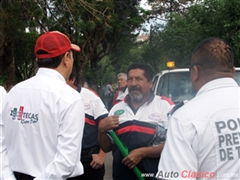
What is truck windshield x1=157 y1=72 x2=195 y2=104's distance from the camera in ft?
19.5

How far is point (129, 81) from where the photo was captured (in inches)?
144

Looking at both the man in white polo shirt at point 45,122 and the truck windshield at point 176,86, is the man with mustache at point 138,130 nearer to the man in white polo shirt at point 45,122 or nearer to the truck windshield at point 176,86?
the man in white polo shirt at point 45,122

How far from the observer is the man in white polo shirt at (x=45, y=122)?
2197mm

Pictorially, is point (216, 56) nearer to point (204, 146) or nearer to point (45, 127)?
point (204, 146)

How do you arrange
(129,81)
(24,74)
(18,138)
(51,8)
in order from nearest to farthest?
(18,138)
(129,81)
(51,8)
(24,74)

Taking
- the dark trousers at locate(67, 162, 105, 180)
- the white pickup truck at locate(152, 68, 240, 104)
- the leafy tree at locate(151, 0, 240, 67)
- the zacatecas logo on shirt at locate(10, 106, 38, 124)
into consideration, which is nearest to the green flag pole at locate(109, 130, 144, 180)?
the dark trousers at locate(67, 162, 105, 180)

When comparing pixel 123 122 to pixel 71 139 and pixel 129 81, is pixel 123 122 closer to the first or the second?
pixel 129 81

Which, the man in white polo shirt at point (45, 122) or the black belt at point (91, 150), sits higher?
the man in white polo shirt at point (45, 122)

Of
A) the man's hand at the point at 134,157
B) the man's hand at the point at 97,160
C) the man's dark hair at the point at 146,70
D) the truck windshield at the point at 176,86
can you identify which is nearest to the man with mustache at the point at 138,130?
the man's hand at the point at 134,157

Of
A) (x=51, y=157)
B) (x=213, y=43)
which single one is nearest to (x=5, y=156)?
(x=51, y=157)

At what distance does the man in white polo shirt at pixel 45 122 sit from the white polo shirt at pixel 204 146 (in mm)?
635

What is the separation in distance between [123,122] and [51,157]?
1.15 meters

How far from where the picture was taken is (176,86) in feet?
20.0

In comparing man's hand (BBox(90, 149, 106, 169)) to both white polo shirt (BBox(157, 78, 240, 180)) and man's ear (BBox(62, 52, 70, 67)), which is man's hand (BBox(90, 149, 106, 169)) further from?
white polo shirt (BBox(157, 78, 240, 180))
